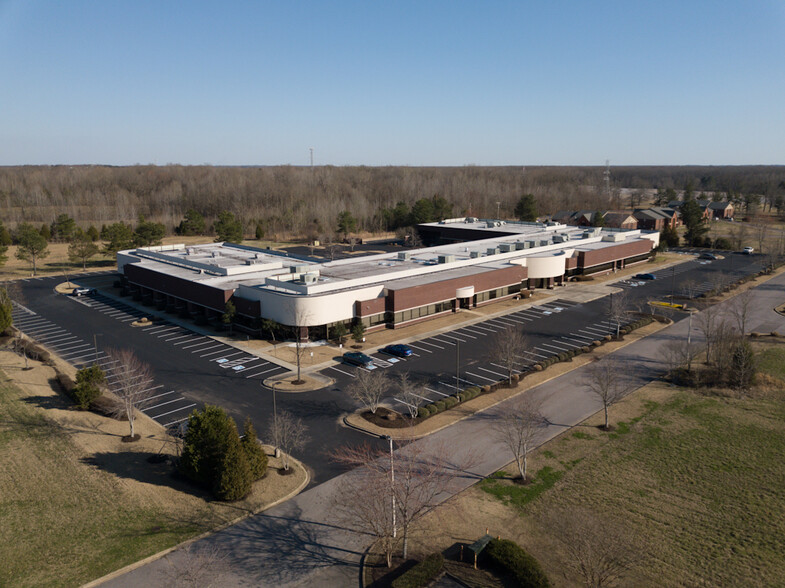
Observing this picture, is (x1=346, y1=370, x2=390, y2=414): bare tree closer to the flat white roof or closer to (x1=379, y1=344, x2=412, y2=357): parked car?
(x1=379, y1=344, x2=412, y2=357): parked car

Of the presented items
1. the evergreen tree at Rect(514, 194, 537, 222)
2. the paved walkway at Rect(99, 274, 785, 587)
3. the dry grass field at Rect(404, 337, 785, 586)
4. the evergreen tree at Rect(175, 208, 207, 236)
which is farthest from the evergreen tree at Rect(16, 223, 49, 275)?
the evergreen tree at Rect(514, 194, 537, 222)

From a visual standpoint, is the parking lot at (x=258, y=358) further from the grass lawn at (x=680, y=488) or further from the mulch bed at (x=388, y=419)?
the grass lawn at (x=680, y=488)

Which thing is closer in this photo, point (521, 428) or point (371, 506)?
point (371, 506)

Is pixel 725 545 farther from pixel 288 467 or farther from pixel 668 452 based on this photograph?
pixel 288 467

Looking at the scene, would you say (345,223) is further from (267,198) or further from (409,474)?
(409,474)

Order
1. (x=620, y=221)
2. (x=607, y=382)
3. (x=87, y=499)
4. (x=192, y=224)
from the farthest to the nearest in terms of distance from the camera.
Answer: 1. (x=620, y=221)
2. (x=192, y=224)
3. (x=607, y=382)
4. (x=87, y=499)

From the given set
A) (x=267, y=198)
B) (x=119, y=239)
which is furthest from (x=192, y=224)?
(x=267, y=198)

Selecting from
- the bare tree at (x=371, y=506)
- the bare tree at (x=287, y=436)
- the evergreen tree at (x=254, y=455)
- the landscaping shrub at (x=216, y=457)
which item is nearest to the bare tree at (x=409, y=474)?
the bare tree at (x=371, y=506)
